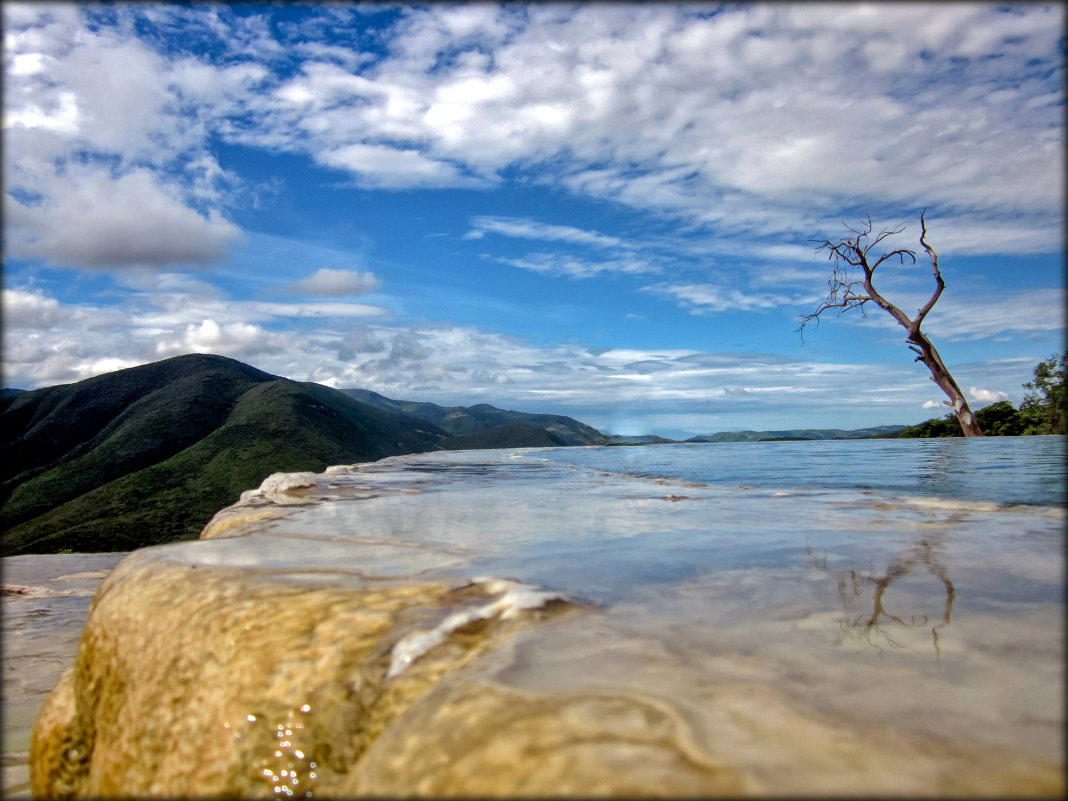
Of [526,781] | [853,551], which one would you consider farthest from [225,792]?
[853,551]

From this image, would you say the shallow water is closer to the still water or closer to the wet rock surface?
the still water

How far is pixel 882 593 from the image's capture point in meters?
2.73

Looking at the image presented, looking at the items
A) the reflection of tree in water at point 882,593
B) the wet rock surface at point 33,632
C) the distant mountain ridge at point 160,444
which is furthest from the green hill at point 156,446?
the reflection of tree in water at point 882,593

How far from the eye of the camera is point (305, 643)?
8.06ft

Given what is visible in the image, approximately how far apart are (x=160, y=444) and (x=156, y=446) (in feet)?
2.09

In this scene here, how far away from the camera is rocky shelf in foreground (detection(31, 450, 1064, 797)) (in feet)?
4.50

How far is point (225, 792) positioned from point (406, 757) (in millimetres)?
1175

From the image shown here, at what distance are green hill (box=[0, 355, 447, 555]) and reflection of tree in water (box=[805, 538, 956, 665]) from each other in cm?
6570

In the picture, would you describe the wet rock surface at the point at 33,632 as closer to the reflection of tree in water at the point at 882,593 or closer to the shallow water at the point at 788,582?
the shallow water at the point at 788,582

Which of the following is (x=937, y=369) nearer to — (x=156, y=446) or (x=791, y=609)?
(x=791, y=609)

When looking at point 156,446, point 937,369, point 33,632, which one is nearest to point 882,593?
point 33,632

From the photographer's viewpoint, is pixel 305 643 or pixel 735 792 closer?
pixel 735 792

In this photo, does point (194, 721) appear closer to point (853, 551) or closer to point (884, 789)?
point (884, 789)

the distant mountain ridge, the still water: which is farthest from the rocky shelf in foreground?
the distant mountain ridge
